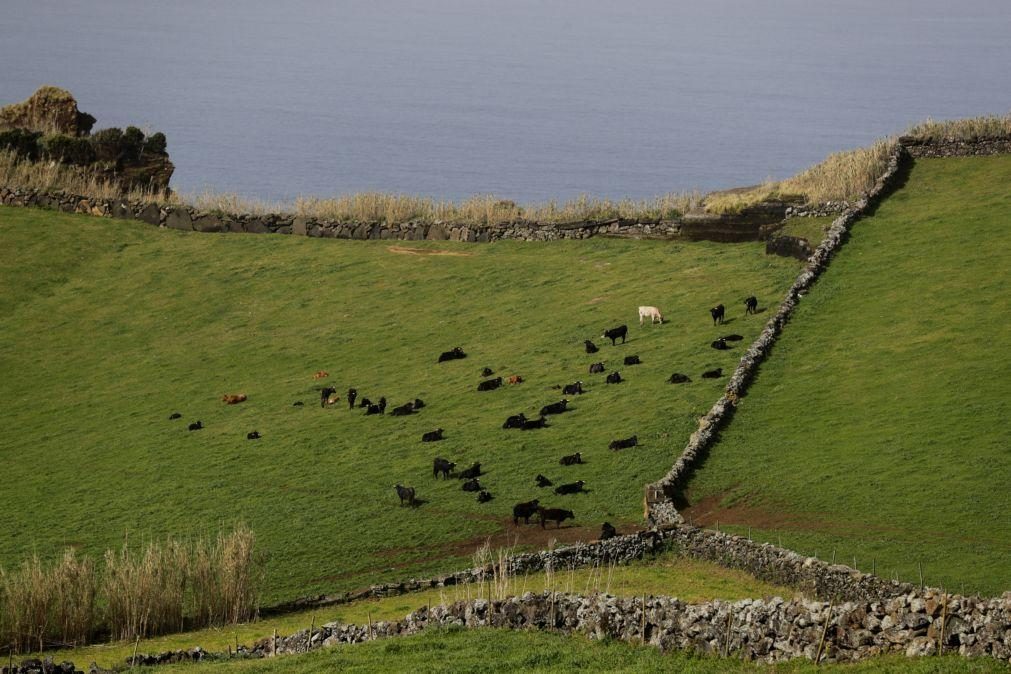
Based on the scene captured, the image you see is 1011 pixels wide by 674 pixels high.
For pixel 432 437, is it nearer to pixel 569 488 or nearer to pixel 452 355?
pixel 569 488

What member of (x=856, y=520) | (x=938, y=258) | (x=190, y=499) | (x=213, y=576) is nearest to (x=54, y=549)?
(x=190, y=499)

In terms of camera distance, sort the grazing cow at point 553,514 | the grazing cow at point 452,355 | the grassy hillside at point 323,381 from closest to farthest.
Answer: the grazing cow at point 553,514 < the grassy hillside at point 323,381 < the grazing cow at point 452,355

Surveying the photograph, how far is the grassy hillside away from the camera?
1618 inches

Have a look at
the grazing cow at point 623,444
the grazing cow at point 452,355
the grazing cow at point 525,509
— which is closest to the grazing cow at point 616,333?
the grazing cow at point 452,355

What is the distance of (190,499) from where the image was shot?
4434cm

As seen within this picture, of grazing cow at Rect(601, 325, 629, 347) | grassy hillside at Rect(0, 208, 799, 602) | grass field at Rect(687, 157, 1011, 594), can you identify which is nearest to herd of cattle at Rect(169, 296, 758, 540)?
grazing cow at Rect(601, 325, 629, 347)

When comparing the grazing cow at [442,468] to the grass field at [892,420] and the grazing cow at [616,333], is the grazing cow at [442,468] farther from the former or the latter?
the grazing cow at [616,333]

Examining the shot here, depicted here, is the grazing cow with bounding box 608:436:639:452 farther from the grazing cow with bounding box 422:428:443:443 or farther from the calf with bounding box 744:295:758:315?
the calf with bounding box 744:295:758:315

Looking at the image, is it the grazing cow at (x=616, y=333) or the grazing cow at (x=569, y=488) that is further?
the grazing cow at (x=616, y=333)

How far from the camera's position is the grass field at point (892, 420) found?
118 ft

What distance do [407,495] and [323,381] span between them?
1526cm

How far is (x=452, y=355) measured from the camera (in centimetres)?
5653

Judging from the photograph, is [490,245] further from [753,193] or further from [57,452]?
[57,452]

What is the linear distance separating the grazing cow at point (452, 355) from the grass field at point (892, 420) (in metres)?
11.9
